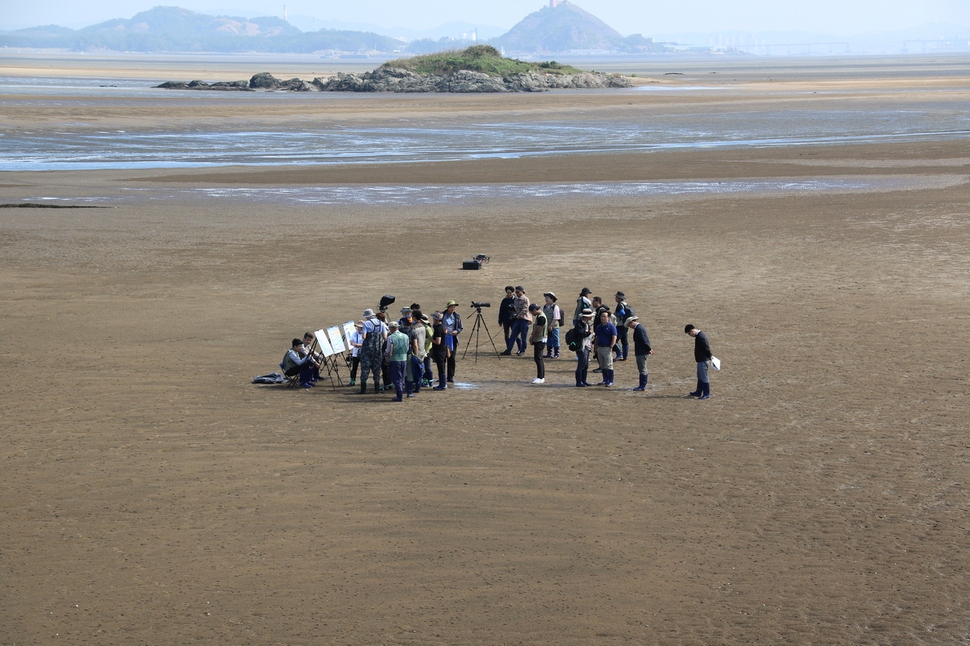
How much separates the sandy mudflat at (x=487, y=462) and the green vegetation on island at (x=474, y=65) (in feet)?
372

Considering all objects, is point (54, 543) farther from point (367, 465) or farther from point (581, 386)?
point (581, 386)

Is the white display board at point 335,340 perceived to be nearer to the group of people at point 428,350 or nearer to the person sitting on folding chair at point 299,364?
the group of people at point 428,350

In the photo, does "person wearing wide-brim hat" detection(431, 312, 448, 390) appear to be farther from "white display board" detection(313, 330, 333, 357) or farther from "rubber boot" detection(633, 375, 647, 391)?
"rubber boot" detection(633, 375, 647, 391)

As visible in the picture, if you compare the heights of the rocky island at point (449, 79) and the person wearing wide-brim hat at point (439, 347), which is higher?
the rocky island at point (449, 79)

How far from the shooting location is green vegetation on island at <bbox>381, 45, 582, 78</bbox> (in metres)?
138

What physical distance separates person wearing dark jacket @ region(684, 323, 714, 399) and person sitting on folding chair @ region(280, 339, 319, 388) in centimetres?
617

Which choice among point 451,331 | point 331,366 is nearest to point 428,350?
point 451,331

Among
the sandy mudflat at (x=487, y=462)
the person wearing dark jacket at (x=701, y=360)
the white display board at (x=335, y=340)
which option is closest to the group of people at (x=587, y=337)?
the person wearing dark jacket at (x=701, y=360)

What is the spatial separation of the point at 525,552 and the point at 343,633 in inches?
92.5

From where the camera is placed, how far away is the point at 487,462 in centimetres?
1381

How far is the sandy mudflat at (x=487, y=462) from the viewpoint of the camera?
1035 centimetres

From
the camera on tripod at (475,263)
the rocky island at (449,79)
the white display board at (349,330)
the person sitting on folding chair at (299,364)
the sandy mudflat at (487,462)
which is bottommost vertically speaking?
the sandy mudflat at (487,462)

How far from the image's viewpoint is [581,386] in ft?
57.6

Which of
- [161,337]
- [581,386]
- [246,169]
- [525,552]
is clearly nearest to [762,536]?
[525,552]
